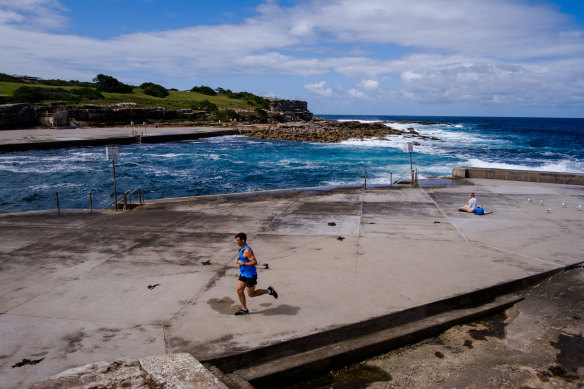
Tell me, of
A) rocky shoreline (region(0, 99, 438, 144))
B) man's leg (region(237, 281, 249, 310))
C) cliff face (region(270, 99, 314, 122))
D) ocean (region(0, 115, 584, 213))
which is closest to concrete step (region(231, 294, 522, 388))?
man's leg (region(237, 281, 249, 310))

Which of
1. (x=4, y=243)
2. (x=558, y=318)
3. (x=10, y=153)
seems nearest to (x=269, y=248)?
(x=558, y=318)

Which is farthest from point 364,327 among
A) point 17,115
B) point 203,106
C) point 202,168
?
point 203,106

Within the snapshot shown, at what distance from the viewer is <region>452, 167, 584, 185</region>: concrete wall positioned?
57.2 ft

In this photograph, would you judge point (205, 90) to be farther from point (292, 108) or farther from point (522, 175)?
point (522, 175)

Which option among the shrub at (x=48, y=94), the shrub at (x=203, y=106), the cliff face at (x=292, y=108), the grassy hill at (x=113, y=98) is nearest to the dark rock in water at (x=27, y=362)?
the grassy hill at (x=113, y=98)

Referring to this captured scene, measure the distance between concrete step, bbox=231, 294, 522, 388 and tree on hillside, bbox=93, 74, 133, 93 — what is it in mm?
93181

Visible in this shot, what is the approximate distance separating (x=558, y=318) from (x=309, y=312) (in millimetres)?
3885

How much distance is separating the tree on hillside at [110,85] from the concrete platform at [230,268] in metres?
83.4

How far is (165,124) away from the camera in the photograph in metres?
68.6

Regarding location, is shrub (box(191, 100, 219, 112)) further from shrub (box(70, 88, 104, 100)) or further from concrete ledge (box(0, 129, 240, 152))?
concrete ledge (box(0, 129, 240, 152))

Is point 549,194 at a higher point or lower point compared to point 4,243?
higher

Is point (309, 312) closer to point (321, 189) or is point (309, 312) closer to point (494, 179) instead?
point (321, 189)

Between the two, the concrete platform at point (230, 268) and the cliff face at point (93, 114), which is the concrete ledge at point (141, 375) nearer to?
the concrete platform at point (230, 268)

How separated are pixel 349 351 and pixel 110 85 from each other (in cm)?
9587
